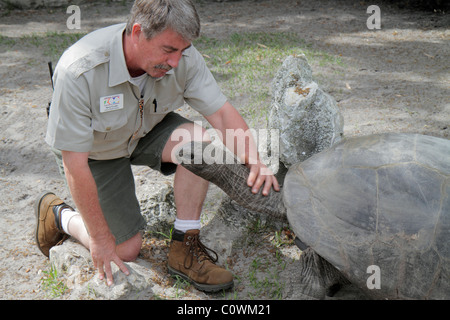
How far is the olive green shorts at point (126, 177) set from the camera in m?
2.89

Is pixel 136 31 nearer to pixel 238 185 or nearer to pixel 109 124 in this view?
pixel 109 124

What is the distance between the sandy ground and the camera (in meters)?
3.46

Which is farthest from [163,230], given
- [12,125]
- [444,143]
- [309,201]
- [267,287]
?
[12,125]

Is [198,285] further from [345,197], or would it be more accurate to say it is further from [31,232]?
[31,232]

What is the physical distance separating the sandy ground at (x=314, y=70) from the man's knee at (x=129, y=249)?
0.51m

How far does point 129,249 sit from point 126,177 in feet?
1.50

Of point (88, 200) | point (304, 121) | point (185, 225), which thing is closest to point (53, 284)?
point (88, 200)

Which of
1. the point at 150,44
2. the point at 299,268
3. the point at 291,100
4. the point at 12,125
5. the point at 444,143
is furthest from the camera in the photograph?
the point at 12,125

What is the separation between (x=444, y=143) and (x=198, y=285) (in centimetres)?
156

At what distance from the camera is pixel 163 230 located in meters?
3.16

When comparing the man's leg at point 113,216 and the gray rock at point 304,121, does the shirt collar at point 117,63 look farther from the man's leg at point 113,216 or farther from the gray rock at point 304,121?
the gray rock at point 304,121

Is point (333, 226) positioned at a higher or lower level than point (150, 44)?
lower

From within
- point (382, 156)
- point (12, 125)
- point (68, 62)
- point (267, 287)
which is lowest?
point (267, 287)

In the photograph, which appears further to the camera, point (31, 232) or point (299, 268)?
point (31, 232)
